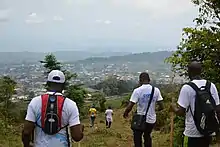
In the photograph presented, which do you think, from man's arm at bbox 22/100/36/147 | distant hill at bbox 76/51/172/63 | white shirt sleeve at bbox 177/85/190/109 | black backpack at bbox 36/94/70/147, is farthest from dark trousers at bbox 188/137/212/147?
distant hill at bbox 76/51/172/63

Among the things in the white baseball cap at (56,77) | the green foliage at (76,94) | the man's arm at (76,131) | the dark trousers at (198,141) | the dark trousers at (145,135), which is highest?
the white baseball cap at (56,77)

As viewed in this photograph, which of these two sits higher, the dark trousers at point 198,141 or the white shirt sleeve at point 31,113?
the white shirt sleeve at point 31,113

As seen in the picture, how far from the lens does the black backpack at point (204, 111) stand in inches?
201

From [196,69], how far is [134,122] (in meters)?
2.18

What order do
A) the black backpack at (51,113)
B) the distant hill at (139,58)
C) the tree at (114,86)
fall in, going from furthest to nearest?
the distant hill at (139,58), the tree at (114,86), the black backpack at (51,113)

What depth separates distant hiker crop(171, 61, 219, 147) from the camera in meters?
5.12

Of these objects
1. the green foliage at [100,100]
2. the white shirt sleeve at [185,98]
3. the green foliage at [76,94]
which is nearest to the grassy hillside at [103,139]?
the white shirt sleeve at [185,98]

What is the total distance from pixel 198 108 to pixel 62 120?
1.65m

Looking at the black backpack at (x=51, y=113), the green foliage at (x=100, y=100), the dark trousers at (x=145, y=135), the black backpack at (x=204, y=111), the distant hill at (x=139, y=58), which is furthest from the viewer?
the distant hill at (x=139, y=58)

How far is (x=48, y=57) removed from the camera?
32.2 metres

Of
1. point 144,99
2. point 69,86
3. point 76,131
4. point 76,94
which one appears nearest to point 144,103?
point 144,99

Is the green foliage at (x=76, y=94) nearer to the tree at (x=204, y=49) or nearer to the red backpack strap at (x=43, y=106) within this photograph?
the tree at (x=204, y=49)

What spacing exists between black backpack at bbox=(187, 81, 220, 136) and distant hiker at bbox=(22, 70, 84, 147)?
1474mm

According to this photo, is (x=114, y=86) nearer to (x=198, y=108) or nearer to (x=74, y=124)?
(x=198, y=108)
